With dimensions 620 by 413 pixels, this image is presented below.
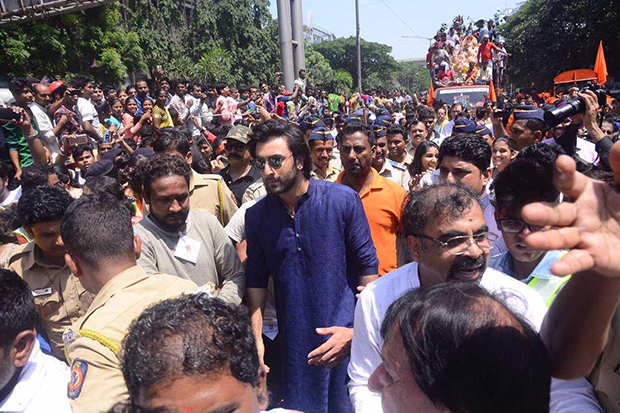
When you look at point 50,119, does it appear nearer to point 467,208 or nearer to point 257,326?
point 257,326

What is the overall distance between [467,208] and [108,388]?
1463 millimetres

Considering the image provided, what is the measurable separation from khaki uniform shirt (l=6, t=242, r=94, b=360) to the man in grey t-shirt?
1.32 feet

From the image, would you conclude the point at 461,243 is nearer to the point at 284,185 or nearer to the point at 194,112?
the point at 284,185

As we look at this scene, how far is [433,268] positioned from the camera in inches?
70.9

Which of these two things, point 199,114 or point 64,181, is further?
point 199,114

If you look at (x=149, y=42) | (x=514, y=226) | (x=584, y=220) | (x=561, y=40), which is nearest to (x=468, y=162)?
(x=514, y=226)

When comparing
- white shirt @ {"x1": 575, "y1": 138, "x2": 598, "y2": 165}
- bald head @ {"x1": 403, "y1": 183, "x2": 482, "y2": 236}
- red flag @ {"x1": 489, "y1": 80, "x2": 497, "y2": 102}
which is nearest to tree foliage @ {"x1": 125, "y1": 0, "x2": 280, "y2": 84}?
red flag @ {"x1": 489, "y1": 80, "x2": 497, "y2": 102}

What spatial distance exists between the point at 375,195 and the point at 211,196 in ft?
4.21

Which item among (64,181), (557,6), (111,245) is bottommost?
(64,181)

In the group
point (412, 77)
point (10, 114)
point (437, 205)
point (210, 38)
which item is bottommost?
point (412, 77)

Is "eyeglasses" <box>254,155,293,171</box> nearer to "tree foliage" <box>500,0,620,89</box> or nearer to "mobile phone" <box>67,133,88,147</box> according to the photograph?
"mobile phone" <box>67,133,88,147</box>

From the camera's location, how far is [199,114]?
9227 millimetres

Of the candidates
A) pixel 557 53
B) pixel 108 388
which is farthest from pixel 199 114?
pixel 557 53

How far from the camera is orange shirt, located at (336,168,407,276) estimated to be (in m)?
3.10
